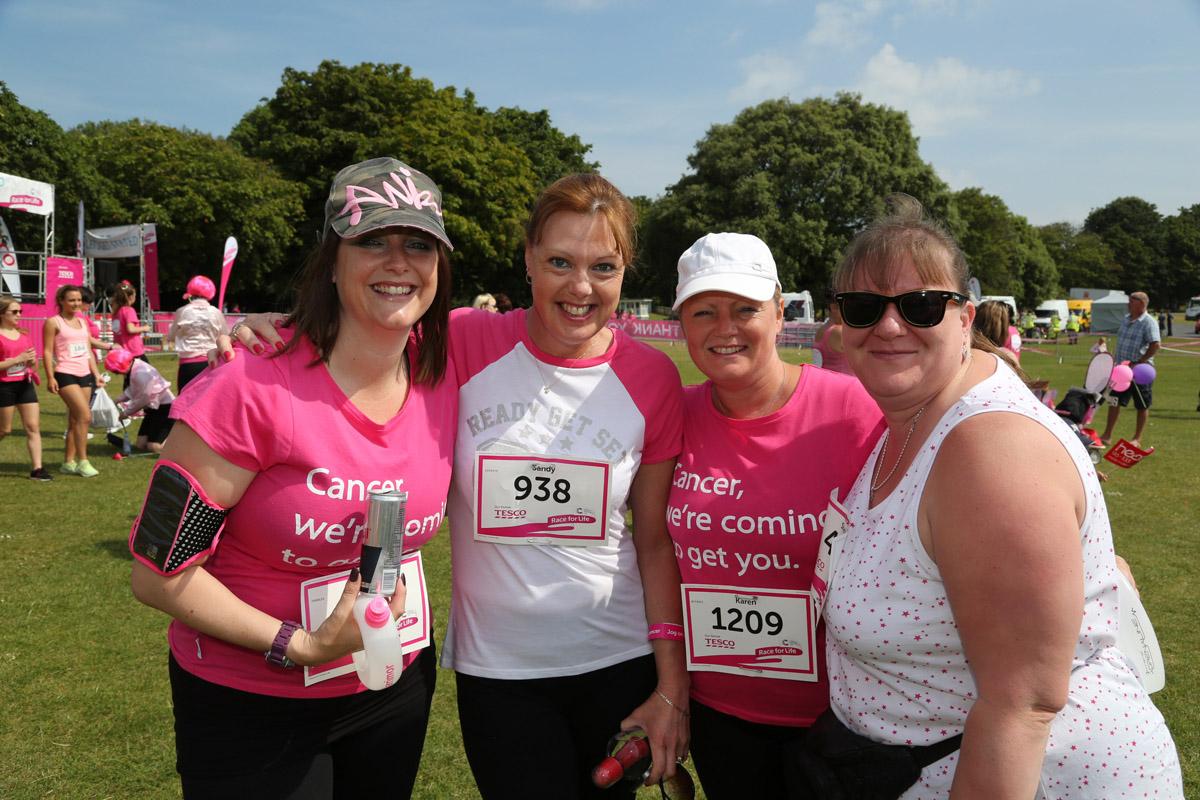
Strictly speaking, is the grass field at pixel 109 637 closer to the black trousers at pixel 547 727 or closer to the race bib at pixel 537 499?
the black trousers at pixel 547 727

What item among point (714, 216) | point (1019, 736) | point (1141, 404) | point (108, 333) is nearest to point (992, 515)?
point (1019, 736)

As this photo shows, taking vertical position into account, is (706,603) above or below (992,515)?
below

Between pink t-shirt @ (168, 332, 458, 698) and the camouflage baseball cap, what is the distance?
33cm

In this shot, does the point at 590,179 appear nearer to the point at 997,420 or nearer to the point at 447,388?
the point at 447,388

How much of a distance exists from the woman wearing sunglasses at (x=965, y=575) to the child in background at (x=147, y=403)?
955cm

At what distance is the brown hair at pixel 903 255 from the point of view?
1825mm

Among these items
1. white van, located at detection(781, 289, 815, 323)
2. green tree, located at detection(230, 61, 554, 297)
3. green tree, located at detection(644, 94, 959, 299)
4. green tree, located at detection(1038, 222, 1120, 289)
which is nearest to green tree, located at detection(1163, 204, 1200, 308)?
green tree, located at detection(1038, 222, 1120, 289)

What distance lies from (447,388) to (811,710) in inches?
53.0

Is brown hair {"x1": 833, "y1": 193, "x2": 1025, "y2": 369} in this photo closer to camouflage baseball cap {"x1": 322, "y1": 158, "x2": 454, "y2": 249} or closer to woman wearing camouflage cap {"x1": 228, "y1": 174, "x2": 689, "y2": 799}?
woman wearing camouflage cap {"x1": 228, "y1": 174, "x2": 689, "y2": 799}

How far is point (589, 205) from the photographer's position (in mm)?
2350

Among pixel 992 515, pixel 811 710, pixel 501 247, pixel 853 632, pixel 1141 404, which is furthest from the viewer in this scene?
pixel 501 247

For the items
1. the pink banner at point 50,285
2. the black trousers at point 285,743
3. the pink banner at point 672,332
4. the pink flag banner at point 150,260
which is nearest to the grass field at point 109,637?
the black trousers at point 285,743

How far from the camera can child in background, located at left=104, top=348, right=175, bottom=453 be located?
10008 mm

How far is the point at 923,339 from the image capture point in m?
1.79
